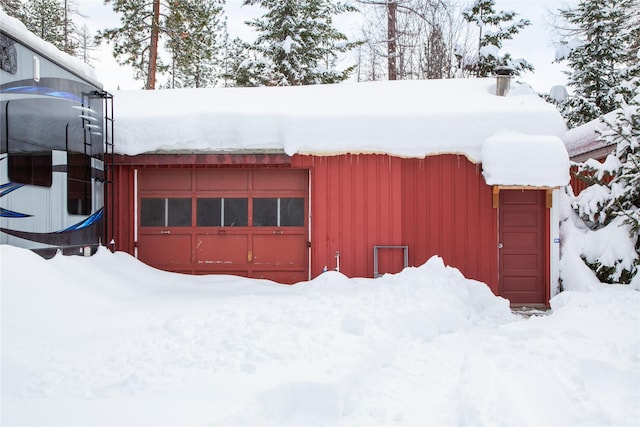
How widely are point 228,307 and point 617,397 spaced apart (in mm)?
3501

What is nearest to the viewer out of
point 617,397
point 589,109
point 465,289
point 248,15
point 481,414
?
point 481,414

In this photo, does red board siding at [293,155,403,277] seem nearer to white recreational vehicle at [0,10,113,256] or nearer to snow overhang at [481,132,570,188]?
snow overhang at [481,132,570,188]

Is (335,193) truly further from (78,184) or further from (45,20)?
(45,20)

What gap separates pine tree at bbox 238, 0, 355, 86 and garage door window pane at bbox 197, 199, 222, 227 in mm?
9130

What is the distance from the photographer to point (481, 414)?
2.94 m

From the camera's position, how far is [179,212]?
8.00 metres

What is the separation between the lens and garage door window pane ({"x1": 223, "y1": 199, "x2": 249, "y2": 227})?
794cm

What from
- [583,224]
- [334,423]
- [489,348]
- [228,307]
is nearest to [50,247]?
[228,307]

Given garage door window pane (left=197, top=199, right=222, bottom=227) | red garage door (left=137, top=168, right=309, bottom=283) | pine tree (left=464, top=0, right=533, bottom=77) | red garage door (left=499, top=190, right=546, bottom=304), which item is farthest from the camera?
pine tree (left=464, top=0, right=533, bottom=77)

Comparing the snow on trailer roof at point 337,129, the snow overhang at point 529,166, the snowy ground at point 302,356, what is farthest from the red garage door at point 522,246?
the snowy ground at point 302,356

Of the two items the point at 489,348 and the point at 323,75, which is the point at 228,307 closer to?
the point at 489,348

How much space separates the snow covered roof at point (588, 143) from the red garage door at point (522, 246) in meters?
1.44

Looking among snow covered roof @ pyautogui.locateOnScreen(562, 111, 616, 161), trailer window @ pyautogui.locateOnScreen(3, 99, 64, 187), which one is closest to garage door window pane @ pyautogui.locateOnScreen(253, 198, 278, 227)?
trailer window @ pyautogui.locateOnScreen(3, 99, 64, 187)

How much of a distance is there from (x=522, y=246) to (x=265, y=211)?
3.96 m
